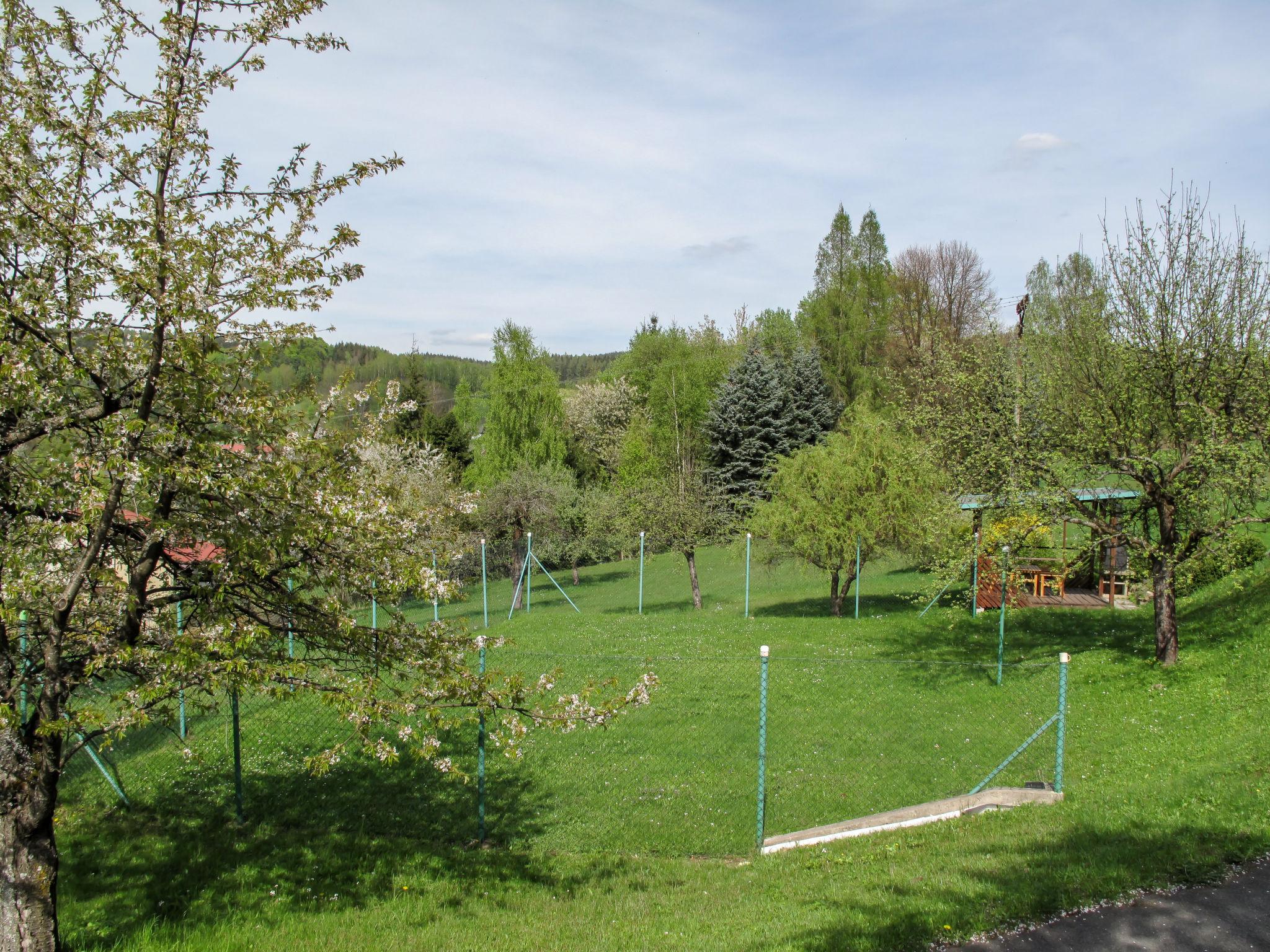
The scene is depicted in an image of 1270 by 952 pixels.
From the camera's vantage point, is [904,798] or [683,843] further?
[904,798]

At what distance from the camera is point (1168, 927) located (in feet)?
17.4

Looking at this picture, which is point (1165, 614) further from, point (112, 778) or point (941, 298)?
point (941, 298)

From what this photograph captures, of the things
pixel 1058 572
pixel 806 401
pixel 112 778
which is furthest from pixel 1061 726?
pixel 806 401

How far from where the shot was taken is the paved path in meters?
5.12

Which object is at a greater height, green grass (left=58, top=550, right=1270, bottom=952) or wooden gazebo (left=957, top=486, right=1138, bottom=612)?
wooden gazebo (left=957, top=486, right=1138, bottom=612)

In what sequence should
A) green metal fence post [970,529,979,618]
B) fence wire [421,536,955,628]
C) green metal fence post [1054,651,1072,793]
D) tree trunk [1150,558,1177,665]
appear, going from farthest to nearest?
1. fence wire [421,536,955,628]
2. green metal fence post [970,529,979,618]
3. tree trunk [1150,558,1177,665]
4. green metal fence post [1054,651,1072,793]

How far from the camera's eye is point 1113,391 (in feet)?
43.0

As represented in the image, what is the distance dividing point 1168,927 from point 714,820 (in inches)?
158

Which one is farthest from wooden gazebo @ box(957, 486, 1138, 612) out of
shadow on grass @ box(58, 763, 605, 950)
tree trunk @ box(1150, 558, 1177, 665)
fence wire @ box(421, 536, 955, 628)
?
shadow on grass @ box(58, 763, 605, 950)

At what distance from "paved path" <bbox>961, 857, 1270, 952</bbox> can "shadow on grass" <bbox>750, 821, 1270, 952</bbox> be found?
4.5 inches

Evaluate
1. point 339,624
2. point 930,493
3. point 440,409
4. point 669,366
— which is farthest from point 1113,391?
point 440,409

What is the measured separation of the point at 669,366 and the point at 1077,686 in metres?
40.6

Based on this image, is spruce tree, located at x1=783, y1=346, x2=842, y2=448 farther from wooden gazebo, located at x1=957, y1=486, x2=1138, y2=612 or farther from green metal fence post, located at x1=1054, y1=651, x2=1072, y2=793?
green metal fence post, located at x1=1054, y1=651, x2=1072, y2=793

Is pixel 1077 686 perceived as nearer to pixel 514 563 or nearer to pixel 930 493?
pixel 930 493
